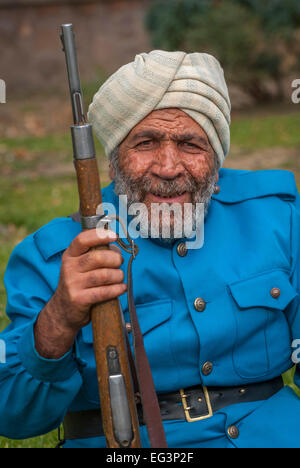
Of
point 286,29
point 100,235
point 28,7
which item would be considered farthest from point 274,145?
point 28,7

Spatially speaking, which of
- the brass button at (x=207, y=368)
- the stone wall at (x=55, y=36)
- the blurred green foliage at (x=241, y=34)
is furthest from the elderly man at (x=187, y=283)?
the stone wall at (x=55, y=36)

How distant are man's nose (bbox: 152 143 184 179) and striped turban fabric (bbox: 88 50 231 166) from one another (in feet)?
0.46

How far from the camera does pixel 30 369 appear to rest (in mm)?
2135

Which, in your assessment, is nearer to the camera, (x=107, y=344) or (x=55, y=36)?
(x=107, y=344)

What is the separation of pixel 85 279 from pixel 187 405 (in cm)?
70

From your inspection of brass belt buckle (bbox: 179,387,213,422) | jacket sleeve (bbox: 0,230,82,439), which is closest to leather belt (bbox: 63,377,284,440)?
brass belt buckle (bbox: 179,387,213,422)

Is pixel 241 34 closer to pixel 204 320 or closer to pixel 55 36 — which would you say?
pixel 55 36

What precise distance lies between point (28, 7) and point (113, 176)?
842 inches

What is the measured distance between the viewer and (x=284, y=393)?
2.56 meters

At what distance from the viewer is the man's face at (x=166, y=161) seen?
243 cm

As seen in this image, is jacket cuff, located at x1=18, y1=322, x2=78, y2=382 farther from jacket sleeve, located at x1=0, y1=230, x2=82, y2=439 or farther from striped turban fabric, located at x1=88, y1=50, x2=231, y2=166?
striped turban fabric, located at x1=88, y1=50, x2=231, y2=166

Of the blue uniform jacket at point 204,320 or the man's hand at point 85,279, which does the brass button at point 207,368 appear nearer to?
the blue uniform jacket at point 204,320

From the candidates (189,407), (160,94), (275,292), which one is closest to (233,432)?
(189,407)
